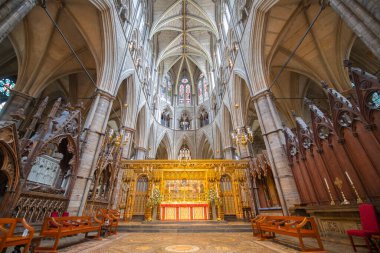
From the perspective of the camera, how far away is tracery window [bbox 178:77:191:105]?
26.4 m

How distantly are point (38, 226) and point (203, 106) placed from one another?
21670 mm

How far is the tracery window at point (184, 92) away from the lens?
26.4 m

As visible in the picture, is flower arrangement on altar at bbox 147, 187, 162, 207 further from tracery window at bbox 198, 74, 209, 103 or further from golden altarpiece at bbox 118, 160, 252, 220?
tracery window at bbox 198, 74, 209, 103

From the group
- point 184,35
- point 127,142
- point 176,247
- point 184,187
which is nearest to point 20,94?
point 127,142

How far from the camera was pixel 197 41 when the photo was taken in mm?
23938

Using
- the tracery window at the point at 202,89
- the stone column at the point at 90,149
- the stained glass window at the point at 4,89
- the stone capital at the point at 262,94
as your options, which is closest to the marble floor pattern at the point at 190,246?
the stone column at the point at 90,149

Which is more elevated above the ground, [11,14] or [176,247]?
[11,14]

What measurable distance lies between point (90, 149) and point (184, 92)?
21.2 meters

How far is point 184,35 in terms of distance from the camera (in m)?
24.0

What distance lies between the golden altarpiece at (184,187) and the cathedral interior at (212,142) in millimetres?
64

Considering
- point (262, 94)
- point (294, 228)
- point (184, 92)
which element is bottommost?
point (294, 228)

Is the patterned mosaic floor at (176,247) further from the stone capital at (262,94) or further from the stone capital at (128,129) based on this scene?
the stone capital at (128,129)

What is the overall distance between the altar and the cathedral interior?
2.3 inches

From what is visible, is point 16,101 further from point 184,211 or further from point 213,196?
point 213,196
